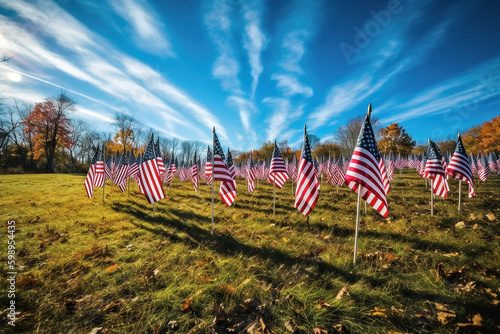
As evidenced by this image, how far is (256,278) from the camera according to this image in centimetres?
394

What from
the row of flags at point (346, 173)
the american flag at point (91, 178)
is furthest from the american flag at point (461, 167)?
the american flag at point (91, 178)

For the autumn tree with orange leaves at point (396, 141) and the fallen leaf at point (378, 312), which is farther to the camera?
the autumn tree with orange leaves at point (396, 141)

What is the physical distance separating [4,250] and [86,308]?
4536 mm

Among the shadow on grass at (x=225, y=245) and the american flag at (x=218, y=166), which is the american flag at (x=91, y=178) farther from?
the american flag at (x=218, y=166)

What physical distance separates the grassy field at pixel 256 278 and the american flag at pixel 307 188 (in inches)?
44.9

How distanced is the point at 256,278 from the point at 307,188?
134 inches

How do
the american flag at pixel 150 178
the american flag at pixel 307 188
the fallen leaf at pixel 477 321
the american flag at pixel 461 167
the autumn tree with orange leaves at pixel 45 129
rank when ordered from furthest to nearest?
the autumn tree with orange leaves at pixel 45 129 < the american flag at pixel 461 167 < the american flag at pixel 150 178 < the american flag at pixel 307 188 < the fallen leaf at pixel 477 321

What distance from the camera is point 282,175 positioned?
32.3ft

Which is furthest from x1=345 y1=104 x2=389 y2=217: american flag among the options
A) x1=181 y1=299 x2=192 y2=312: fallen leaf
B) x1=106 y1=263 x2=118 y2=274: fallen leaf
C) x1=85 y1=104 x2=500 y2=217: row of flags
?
x1=106 y1=263 x2=118 y2=274: fallen leaf

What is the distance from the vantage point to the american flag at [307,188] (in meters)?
6.19

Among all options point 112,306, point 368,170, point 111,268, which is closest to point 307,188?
point 368,170

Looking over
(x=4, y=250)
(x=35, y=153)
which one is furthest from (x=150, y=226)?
(x=35, y=153)

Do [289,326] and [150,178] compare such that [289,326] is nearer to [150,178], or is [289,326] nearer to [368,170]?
[368,170]

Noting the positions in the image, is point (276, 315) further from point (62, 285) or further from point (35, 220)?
point (35, 220)
